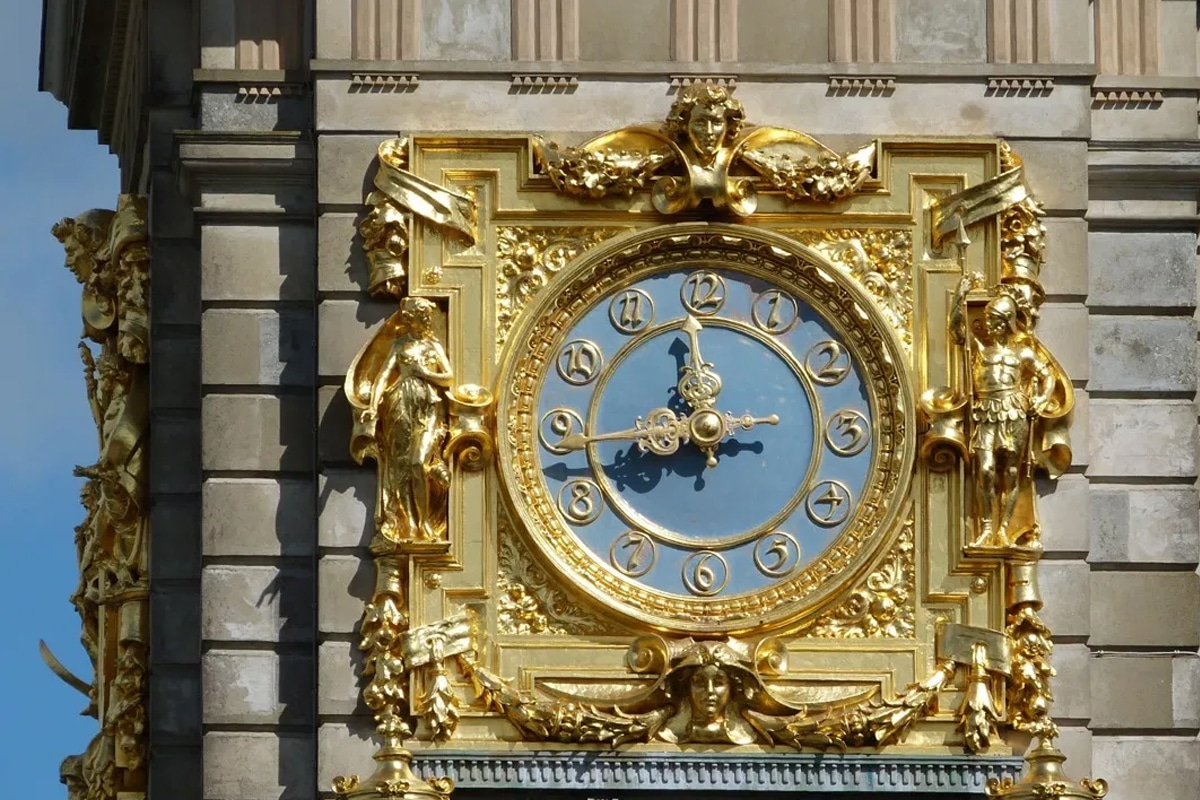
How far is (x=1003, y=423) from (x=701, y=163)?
8.10ft

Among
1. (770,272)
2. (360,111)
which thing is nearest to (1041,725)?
(770,272)

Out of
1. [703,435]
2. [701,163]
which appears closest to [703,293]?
[701,163]

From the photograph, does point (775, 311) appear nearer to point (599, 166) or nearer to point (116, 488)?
point (599, 166)

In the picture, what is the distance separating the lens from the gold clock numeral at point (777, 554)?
27.2m

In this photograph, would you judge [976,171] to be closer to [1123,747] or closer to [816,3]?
[816,3]

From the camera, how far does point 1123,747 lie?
27453 mm

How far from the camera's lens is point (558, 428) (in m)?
27.3

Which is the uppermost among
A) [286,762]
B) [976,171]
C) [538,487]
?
[976,171]

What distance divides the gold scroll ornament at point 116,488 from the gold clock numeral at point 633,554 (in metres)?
3.50

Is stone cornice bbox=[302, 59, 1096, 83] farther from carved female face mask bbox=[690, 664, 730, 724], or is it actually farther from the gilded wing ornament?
carved female face mask bbox=[690, 664, 730, 724]

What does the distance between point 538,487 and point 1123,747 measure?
3.97 m

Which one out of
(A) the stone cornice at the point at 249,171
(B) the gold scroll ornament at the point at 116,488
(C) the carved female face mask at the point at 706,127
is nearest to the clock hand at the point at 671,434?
(C) the carved female face mask at the point at 706,127

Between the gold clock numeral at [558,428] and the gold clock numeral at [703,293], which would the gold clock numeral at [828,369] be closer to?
the gold clock numeral at [703,293]

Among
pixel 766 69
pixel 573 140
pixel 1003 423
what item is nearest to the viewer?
pixel 1003 423
